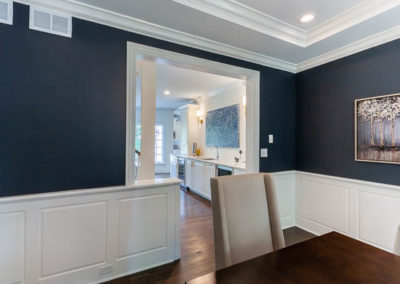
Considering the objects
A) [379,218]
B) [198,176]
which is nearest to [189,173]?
[198,176]

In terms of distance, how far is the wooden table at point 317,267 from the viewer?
0.88m

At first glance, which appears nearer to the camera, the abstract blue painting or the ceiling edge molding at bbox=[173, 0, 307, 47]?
the ceiling edge molding at bbox=[173, 0, 307, 47]

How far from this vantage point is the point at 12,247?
5.30 feet

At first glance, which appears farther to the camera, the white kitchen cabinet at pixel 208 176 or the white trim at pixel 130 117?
the white kitchen cabinet at pixel 208 176

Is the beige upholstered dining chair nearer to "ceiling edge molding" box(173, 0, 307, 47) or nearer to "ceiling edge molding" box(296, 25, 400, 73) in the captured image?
"ceiling edge molding" box(173, 0, 307, 47)

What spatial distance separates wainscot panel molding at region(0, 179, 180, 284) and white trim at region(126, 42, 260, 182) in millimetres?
303

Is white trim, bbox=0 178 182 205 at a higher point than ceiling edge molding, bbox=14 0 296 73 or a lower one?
lower

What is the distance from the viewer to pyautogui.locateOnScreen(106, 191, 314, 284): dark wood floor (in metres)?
2.00

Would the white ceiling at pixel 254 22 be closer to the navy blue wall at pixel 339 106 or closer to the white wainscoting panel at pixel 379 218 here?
the navy blue wall at pixel 339 106

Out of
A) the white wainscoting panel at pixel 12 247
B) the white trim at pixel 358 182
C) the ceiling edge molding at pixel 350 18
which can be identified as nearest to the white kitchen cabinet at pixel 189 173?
the white trim at pixel 358 182

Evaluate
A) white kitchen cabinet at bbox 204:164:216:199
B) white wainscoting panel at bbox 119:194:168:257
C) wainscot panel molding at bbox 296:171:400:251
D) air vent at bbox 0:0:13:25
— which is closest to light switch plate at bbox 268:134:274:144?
wainscot panel molding at bbox 296:171:400:251

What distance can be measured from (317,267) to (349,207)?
2.12m

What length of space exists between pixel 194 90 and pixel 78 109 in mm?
3784

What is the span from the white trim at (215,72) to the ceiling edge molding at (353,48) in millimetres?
818
